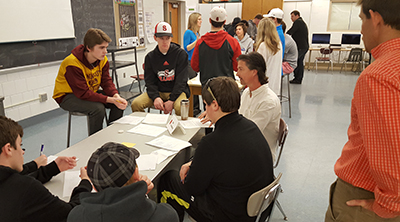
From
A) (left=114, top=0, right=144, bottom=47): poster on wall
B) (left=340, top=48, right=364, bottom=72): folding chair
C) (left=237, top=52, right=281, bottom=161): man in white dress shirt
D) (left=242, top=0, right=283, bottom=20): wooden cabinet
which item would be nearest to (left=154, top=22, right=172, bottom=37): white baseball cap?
(left=237, top=52, right=281, bottom=161): man in white dress shirt

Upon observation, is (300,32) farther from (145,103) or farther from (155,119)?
(155,119)

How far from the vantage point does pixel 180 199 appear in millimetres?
1688

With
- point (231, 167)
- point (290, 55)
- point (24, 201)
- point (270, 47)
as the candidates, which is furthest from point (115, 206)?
point (290, 55)

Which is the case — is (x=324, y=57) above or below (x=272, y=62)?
below

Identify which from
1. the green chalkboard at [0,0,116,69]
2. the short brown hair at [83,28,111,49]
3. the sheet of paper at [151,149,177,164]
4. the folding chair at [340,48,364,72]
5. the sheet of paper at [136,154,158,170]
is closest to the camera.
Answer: the sheet of paper at [136,154,158,170]

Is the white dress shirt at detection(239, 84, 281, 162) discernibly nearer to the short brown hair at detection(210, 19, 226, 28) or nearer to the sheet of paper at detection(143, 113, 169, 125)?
the sheet of paper at detection(143, 113, 169, 125)

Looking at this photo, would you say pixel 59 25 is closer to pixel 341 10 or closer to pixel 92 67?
pixel 92 67

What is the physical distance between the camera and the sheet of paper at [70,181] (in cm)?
142

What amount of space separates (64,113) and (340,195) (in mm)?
4460

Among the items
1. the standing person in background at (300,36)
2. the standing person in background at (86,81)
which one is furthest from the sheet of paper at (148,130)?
the standing person in background at (300,36)

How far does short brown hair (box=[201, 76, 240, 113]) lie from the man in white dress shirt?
688 mm

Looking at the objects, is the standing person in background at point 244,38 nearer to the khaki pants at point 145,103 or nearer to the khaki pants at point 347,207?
the khaki pants at point 145,103

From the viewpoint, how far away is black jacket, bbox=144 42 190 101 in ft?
10.7

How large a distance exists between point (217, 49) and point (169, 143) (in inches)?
64.5
